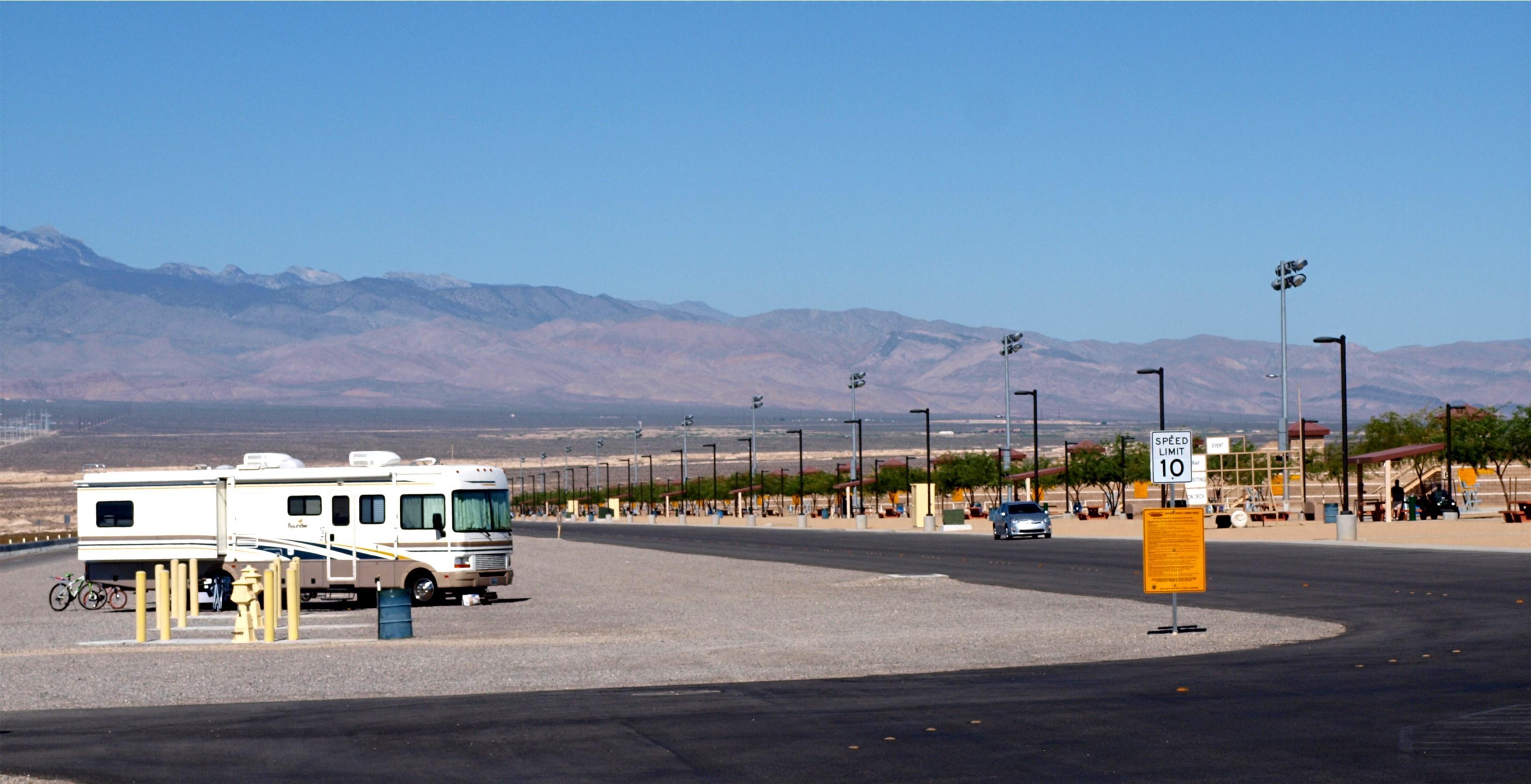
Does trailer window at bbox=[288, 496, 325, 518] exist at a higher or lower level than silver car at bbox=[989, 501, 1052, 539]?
higher

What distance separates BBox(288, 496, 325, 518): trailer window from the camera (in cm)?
3600

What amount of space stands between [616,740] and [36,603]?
29587mm

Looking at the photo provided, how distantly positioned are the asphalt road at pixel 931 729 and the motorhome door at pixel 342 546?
1429 cm

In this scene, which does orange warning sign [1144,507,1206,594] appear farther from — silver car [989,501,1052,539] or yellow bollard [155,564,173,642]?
silver car [989,501,1052,539]

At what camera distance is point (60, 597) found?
37156 millimetres

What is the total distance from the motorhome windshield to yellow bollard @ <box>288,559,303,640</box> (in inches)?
302

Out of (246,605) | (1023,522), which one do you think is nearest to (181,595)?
(246,605)

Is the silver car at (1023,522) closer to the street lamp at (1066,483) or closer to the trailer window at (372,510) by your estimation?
the street lamp at (1066,483)

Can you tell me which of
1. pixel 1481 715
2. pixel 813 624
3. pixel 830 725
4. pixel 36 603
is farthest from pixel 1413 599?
pixel 36 603

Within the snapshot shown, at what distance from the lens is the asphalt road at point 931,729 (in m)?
12.5

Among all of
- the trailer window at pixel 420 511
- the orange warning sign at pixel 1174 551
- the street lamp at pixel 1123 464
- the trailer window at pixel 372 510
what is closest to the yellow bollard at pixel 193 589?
the trailer window at pixel 372 510

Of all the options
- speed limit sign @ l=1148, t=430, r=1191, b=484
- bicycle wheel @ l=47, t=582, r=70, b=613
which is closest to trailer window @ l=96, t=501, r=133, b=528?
bicycle wheel @ l=47, t=582, r=70, b=613

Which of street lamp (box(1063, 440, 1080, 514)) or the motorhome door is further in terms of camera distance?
street lamp (box(1063, 440, 1080, 514))

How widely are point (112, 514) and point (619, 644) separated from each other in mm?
17961
